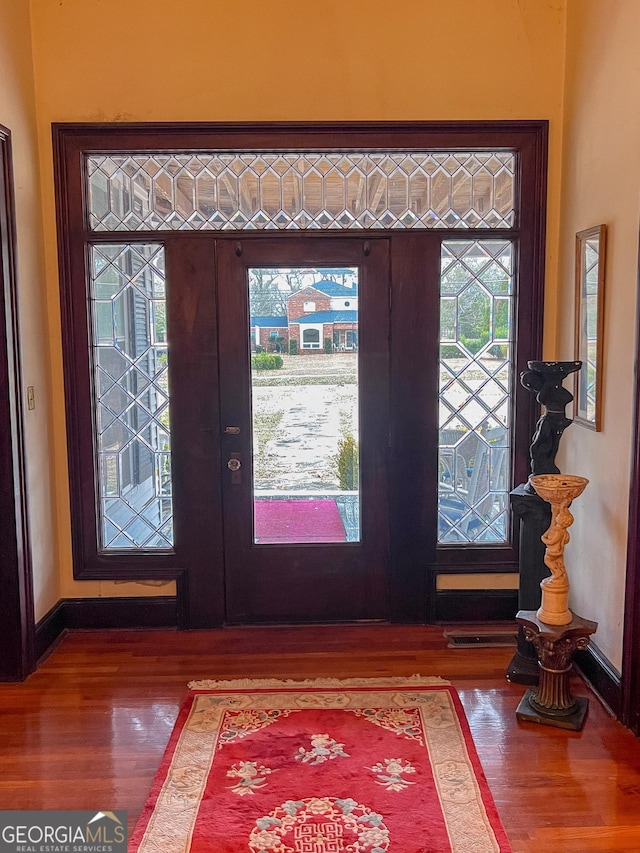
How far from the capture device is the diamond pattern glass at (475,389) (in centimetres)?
367

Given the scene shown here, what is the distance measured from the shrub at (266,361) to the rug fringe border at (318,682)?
1.53m

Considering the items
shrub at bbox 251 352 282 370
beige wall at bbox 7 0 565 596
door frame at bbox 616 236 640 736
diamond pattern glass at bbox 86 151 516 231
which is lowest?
door frame at bbox 616 236 640 736

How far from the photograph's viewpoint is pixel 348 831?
2.22m

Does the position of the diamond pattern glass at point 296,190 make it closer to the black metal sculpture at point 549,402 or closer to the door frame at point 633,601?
the black metal sculpture at point 549,402

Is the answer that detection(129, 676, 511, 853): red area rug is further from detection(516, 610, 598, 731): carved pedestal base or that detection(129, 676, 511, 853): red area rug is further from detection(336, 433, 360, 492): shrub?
detection(336, 433, 360, 492): shrub

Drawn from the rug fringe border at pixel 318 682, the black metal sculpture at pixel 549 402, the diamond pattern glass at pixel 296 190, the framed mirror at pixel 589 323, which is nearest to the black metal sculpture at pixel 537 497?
the black metal sculpture at pixel 549 402

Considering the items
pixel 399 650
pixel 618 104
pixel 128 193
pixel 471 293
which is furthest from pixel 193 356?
pixel 618 104

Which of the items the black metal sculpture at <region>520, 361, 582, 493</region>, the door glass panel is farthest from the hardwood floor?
the black metal sculpture at <region>520, 361, 582, 493</region>

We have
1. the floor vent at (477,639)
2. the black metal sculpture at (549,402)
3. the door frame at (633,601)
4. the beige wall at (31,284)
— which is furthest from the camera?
the floor vent at (477,639)

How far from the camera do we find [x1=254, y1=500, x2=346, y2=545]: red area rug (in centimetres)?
380

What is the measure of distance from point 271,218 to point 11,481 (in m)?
1.78

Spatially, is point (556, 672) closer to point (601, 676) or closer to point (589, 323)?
point (601, 676)

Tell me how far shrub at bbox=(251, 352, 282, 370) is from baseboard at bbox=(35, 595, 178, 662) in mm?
1335

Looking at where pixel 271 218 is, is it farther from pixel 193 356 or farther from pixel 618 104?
pixel 618 104
